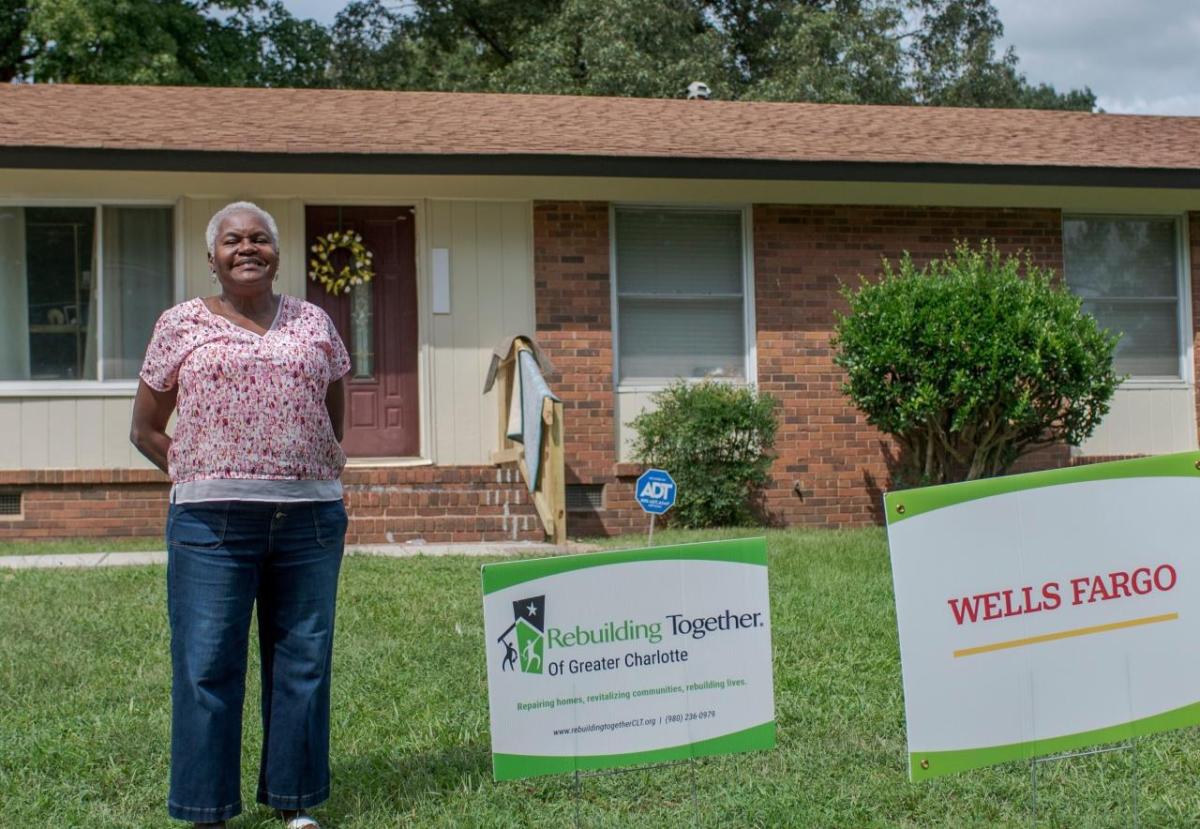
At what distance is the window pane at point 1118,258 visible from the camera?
473 inches

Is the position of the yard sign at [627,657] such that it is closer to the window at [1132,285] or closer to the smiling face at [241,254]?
the smiling face at [241,254]

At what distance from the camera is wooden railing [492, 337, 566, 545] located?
358 inches

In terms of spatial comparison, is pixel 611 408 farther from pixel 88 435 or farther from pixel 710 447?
pixel 88 435

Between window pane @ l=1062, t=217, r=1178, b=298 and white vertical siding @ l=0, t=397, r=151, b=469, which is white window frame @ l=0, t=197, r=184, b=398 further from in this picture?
window pane @ l=1062, t=217, r=1178, b=298

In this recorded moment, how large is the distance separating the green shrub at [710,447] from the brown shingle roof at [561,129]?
76.7 inches

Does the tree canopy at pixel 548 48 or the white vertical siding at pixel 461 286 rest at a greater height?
the tree canopy at pixel 548 48

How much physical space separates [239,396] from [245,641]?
68 cm

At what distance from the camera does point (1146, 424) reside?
1183cm

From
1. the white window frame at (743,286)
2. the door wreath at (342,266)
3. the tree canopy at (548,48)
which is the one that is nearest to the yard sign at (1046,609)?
the white window frame at (743,286)

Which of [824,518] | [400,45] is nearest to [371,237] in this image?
[824,518]

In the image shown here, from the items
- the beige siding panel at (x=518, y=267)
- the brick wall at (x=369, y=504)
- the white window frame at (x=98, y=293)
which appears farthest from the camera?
the beige siding panel at (x=518, y=267)

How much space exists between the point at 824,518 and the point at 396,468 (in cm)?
369

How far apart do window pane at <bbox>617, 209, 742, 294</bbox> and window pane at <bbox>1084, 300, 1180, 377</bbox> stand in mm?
3437

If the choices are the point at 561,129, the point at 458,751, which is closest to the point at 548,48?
the point at 561,129
